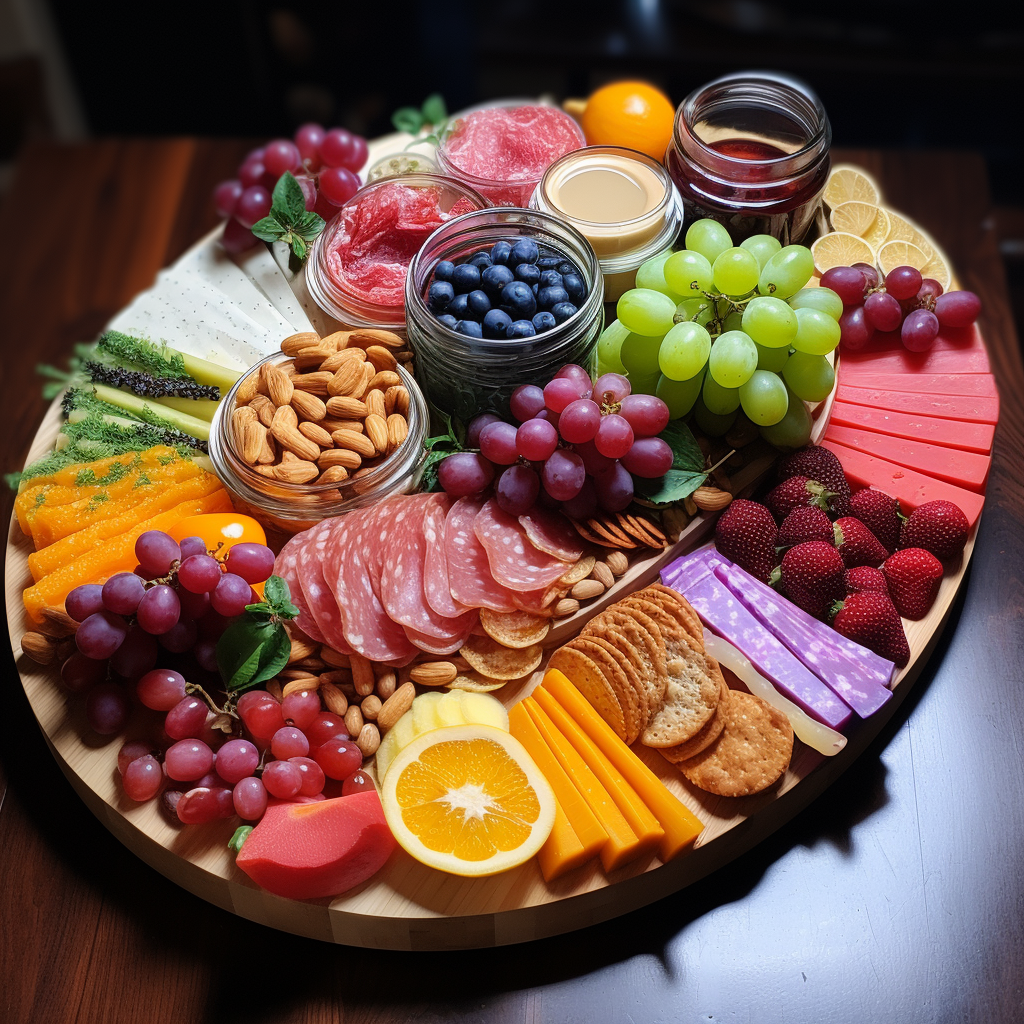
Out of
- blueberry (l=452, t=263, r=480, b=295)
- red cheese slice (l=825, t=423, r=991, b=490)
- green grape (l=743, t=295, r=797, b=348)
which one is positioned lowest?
red cheese slice (l=825, t=423, r=991, b=490)

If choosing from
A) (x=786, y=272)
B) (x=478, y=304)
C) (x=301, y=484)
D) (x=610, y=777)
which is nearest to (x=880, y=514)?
(x=786, y=272)

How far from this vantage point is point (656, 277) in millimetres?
1645

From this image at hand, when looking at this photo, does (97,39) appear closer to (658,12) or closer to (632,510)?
(658,12)

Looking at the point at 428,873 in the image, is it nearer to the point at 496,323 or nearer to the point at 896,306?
the point at 496,323

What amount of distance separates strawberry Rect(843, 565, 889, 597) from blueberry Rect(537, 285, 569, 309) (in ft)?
2.05

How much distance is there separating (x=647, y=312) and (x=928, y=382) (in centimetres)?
60

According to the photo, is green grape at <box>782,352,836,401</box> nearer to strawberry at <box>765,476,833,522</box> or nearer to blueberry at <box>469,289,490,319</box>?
strawberry at <box>765,476,833,522</box>

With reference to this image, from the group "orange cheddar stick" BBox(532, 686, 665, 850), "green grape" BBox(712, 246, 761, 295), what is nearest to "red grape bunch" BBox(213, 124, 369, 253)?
"green grape" BBox(712, 246, 761, 295)

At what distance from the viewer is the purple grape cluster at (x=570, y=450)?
1.49 metres

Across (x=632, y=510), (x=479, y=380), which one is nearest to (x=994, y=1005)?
(x=632, y=510)

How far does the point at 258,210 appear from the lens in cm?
200

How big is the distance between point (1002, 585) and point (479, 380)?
102 cm

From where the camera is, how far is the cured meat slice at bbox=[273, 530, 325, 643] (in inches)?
59.7

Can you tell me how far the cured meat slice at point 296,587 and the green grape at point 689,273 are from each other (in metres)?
0.74
